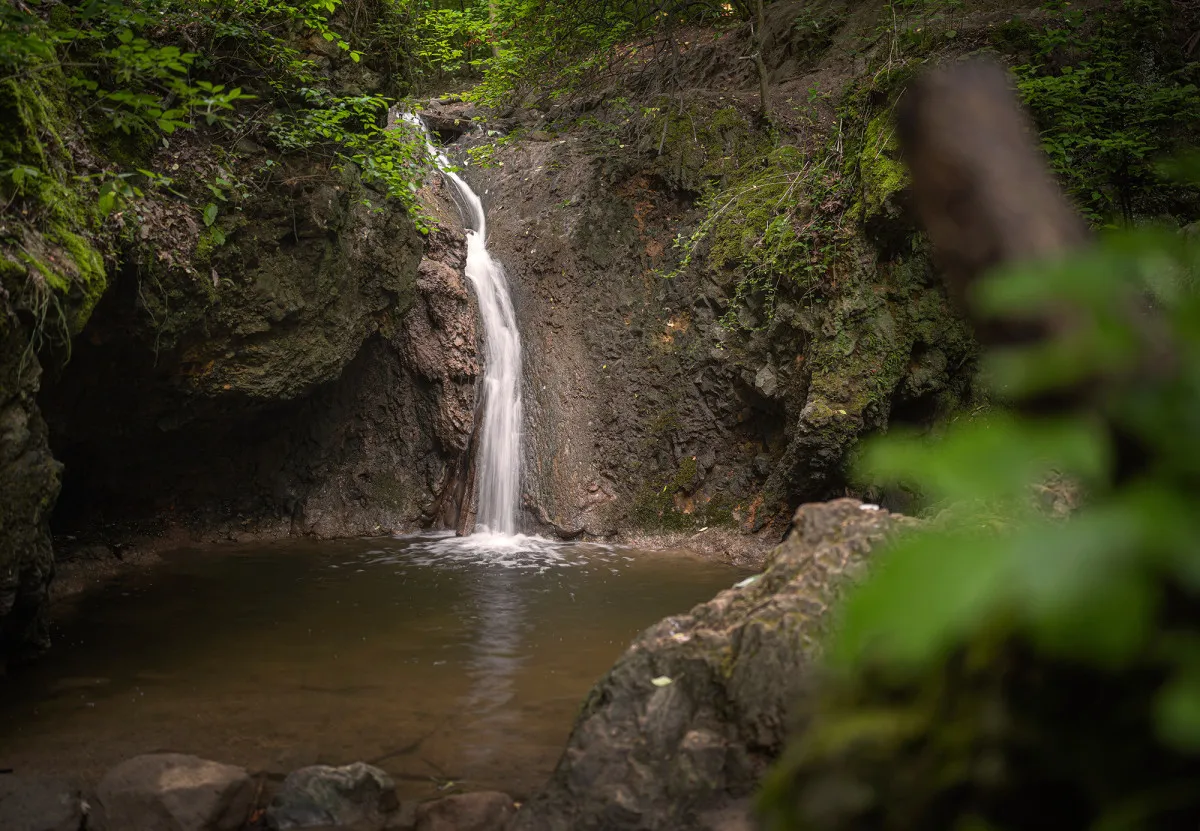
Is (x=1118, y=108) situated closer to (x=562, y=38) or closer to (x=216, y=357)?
(x=562, y=38)

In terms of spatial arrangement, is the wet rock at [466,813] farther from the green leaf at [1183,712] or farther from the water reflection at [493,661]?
the green leaf at [1183,712]

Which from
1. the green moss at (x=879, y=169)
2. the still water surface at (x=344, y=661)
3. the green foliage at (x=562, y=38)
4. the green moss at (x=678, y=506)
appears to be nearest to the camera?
the still water surface at (x=344, y=661)

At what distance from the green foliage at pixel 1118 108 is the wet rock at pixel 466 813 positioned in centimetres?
632

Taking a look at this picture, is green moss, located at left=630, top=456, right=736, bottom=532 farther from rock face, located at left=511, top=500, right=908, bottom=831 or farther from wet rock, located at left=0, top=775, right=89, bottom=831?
wet rock, located at left=0, top=775, right=89, bottom=831

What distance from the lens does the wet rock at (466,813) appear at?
138 inches

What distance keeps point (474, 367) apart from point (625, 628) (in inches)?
209

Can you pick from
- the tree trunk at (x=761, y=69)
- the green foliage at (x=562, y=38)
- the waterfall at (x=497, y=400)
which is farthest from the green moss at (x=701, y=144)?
the waterfall at (x=497, y=400)

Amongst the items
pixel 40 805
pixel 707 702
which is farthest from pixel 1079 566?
pixel 40 805

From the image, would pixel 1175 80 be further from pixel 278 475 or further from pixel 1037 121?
pixel 278 475

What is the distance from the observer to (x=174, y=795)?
3.60 m

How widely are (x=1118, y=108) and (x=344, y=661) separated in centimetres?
794

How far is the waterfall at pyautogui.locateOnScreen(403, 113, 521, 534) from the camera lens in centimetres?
1043

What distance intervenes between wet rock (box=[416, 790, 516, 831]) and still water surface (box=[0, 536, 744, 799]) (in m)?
0.38

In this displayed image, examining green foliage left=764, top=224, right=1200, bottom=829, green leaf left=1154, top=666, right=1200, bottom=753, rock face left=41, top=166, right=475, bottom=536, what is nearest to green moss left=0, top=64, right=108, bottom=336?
rock face left=41, top=166, right=475, bottom=536
